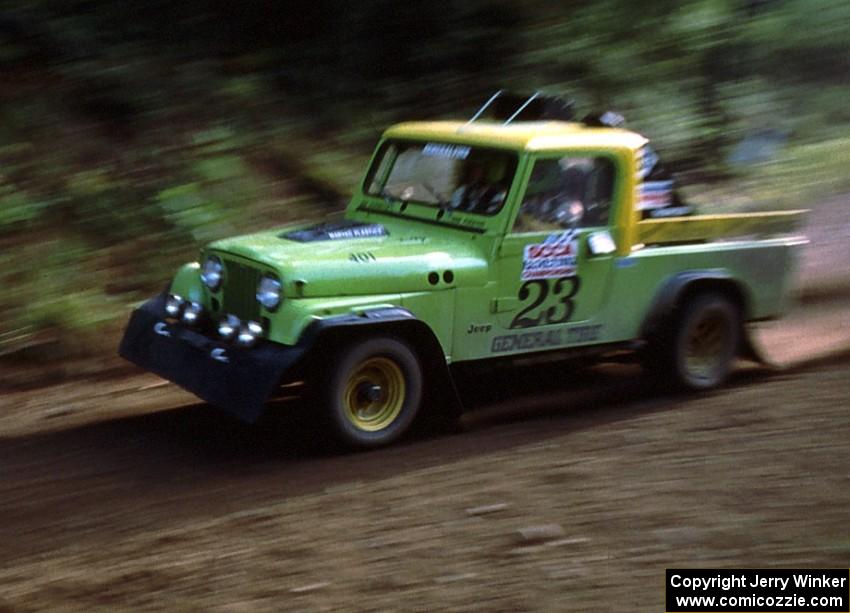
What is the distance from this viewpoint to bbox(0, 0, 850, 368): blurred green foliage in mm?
9227

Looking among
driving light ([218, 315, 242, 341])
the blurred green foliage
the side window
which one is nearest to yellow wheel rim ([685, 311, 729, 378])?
the side window

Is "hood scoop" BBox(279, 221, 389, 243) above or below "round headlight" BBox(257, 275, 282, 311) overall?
above

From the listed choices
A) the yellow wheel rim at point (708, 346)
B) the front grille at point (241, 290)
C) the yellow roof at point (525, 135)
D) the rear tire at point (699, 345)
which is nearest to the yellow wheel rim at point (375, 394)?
the front grille at point (241, 290)

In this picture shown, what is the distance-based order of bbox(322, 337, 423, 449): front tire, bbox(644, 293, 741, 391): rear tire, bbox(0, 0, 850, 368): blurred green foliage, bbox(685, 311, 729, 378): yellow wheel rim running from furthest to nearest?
bbox(0, 0, 850, 368): blurred green foliage → bbox(685, 311, 729, 378): yellow wheel rim → bbox(644, 293, 741, 391): rear tire → bbox(322, 337, 423, 449): front tire

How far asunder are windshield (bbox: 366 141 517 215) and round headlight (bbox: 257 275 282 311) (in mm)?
1275

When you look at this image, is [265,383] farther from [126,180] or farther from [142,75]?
[142,75]

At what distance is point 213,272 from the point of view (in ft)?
21.7

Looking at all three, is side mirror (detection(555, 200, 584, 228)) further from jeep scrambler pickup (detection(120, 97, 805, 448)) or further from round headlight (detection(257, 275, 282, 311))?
round headlight (detection(257, 275, 282, 311))

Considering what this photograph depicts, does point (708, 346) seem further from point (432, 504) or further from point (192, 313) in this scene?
point (192, 313)

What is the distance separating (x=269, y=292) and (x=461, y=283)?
1039mm

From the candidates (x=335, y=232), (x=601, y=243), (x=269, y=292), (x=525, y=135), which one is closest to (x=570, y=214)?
(x=601, y=243)

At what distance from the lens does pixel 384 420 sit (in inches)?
251

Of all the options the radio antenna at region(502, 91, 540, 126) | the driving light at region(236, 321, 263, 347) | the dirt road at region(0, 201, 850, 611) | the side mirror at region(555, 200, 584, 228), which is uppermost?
the radio antenna at region(502, 91, 540, 126)

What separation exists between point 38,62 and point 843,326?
7107 mm
